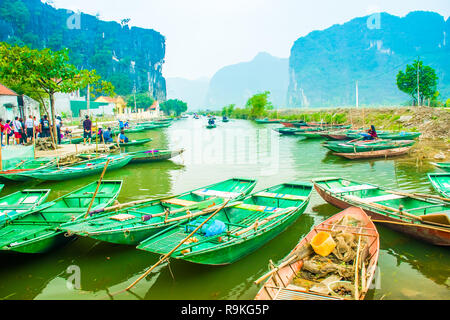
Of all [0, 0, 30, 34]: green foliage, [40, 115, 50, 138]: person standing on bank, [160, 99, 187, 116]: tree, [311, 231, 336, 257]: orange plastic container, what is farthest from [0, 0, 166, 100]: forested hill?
[311, 231, 336, 257]: orange plastic container

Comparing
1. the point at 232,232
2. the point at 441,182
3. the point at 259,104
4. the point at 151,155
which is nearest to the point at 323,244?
the point at 232,232

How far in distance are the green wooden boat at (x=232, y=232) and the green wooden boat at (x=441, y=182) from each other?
3.91m

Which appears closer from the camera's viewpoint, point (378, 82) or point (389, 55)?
point (378, 82)

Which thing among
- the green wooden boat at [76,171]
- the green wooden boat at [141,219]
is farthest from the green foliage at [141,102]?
the green wooden boat at [141,219]

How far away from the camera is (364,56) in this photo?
14138cm

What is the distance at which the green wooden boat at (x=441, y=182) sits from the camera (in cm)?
A: 847

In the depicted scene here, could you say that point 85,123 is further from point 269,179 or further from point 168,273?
point 168,273

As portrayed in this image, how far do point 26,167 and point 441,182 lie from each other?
15286 millimetres

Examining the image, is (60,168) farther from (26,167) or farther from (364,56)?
(364,56)

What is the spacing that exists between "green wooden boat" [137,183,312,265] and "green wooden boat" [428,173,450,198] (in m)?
3.91

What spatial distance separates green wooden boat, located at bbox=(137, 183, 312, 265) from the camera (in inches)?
208

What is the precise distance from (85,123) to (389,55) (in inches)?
5880
